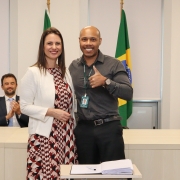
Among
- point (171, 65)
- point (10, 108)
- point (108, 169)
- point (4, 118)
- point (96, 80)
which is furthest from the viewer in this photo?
point (171, 65)

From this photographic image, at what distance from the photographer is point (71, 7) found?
5.66 m

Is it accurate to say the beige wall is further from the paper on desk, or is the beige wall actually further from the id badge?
the paper on desk

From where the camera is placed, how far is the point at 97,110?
8.45 feet

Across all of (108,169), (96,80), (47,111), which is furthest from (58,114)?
(108,169)

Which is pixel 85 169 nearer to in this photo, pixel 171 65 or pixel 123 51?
pixel 123 51

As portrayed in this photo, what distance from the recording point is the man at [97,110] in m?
2.56

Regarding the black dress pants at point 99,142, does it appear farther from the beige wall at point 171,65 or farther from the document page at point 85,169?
the beige wall at point 171,65

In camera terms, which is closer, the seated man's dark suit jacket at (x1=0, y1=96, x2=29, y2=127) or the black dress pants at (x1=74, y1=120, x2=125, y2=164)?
the black dress pants at (x1=74, y1=120, x2=125, y2=164)

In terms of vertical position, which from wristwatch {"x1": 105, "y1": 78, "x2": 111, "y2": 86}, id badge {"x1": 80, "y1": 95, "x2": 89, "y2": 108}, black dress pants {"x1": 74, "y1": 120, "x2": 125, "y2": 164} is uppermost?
wristwatch {"x1": 105, "y1": 78, "x2": 111, "y2": 86}

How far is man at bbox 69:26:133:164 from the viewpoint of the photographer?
8.41 ft

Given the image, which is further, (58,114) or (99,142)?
(99,142)

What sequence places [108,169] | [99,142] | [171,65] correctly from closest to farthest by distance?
[108,169] < [99,142] < [171,65]

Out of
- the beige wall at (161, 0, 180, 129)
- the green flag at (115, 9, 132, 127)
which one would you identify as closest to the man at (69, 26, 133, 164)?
the green flag at (115, 9, 132, 127)

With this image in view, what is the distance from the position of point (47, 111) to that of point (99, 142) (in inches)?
17.2
